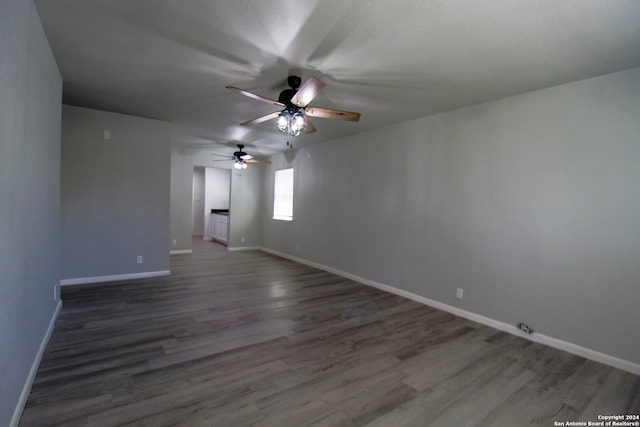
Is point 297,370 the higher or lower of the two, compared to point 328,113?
lower

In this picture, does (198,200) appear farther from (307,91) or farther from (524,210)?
(524,210)

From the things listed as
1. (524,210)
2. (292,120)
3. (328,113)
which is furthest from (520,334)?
(292,120)

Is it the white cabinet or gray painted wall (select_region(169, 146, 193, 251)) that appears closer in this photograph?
gray painted wall (select_region(169, 146, 193, 251))

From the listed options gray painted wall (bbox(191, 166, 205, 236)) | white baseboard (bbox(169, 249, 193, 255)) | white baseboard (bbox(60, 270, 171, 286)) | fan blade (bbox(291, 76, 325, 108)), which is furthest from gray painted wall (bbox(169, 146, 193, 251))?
fan blade (bbox(291, 76, 325, 108))

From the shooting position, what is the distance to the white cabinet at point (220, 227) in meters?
8.37

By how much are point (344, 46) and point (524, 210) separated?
2513mm

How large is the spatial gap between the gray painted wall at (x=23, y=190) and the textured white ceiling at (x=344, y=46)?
1.49 ft

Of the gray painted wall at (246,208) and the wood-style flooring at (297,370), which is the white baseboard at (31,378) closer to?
the wood-style flooring at (297,370)

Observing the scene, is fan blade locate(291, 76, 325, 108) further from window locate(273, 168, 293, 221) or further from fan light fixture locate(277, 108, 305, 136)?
window locate(273, 168, 293, 221)

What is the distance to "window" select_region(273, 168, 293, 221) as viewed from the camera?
7141mm

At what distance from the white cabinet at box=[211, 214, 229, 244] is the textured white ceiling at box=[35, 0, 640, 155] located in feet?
16.8

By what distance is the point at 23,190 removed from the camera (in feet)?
5.89

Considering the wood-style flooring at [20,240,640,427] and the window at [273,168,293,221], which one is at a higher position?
the window at [273,168,293,221]

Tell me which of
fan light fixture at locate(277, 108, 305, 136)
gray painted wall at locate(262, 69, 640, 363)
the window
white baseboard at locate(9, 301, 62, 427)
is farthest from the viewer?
the window
